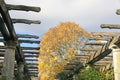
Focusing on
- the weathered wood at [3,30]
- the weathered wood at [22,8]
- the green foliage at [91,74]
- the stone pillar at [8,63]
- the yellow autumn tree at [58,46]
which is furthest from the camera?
the yellow autumn tree at [58,46]

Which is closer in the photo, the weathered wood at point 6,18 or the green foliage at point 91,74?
the weathered wood at point 6,18

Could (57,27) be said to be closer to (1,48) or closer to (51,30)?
(51,30)

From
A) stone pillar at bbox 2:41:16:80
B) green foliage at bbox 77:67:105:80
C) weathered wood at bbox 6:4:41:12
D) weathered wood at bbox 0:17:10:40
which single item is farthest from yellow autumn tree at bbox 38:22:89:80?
weathered wood at bbox 6:4:41:12

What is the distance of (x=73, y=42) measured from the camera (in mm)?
35375

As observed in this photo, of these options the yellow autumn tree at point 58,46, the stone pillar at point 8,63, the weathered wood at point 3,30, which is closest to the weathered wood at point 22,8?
the weathered wood at point 3,30

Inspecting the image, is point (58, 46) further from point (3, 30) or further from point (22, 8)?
point (22, 8)

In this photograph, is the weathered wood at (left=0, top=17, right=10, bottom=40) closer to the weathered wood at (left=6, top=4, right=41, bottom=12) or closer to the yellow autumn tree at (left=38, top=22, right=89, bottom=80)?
the weathered wood at (left=6, top=4, right=41, bottom=12)

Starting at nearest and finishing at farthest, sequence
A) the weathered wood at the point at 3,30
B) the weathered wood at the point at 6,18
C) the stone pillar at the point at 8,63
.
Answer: the weathered wood at the point at 6,18
the weathered wood at the point at 3,30
the stone pillar at the point at 8,63

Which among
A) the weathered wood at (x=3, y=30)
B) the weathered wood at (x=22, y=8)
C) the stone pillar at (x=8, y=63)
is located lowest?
the stone pillar at (x=8, y=63)

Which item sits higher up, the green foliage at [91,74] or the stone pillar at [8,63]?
the stone pillar at [8,63]

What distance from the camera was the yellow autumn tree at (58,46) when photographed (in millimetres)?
34438

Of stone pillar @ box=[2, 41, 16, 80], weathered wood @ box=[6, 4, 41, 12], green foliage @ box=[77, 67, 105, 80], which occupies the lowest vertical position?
green foliage @ box=[77, 67, 105, 80]

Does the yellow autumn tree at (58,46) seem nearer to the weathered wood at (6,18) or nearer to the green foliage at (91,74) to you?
the green foliage at (91,74)

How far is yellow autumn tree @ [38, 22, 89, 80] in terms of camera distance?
113 feet
